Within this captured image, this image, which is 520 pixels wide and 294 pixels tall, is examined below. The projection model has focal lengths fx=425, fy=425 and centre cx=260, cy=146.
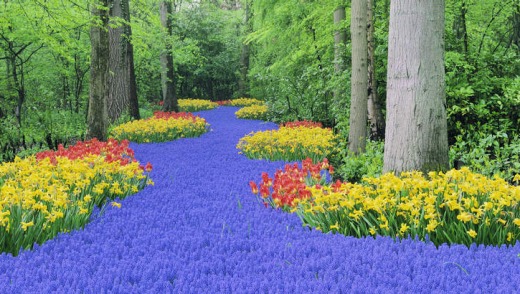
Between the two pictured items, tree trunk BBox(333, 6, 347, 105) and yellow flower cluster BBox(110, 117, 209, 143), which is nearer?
tree trunk BBox(333, 6, 347, 105)

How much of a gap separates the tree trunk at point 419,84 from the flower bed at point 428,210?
0.63 meters

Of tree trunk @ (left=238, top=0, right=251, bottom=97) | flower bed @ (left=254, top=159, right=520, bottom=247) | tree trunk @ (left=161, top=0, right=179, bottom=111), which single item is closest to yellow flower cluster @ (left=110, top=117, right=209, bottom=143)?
tree trunk @ (left=161, top=0, right=179, bottom=111)

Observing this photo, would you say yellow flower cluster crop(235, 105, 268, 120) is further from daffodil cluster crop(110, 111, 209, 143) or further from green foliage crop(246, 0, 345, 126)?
daffodil cluster crop(110, 111, 209, 143)

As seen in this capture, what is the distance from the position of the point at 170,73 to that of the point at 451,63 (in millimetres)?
15483

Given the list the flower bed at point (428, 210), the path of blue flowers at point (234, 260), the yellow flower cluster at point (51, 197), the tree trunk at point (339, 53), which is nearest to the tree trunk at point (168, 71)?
the tree trunk at point (339, 53)

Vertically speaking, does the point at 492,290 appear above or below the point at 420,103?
below

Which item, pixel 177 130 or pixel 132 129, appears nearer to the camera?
pixel 132 129

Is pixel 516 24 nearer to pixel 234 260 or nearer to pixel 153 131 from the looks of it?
pixel 234 260

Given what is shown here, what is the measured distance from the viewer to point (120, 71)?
1490cm

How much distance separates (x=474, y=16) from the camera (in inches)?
350

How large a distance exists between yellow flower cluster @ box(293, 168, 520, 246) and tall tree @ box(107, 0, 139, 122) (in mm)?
11903

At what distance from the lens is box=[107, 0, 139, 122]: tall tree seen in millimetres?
14445

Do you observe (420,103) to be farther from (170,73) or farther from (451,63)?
(170,73)

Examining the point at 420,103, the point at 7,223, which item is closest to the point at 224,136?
the point at 420,103
